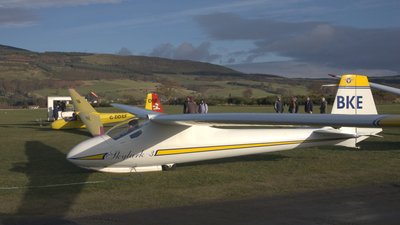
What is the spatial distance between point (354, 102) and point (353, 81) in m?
0.54

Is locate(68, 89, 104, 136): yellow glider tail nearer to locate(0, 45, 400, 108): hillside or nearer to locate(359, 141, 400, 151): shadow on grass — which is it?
locate(359, 141, 400, 151): shadow on grass

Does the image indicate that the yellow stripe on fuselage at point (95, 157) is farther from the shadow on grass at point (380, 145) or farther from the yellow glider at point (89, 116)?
the yellow glider at point (89, 116)

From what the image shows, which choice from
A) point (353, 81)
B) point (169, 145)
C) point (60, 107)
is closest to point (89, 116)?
point (169, 145)

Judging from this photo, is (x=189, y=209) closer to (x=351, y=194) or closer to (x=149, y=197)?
(x=149, y=197)

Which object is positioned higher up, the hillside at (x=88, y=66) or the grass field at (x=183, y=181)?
the hillside at (x=88, y=66)

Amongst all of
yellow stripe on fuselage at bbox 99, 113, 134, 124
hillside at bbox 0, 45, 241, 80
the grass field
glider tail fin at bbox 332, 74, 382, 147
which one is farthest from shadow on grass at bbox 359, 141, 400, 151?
hillside at bbox 0, 45, 241, 80

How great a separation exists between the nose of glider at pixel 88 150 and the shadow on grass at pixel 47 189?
422mm

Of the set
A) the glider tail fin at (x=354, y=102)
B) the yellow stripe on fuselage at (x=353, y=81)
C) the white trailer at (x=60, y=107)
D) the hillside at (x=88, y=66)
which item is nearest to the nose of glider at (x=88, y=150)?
the glider tail fin at (x=354, y=102)

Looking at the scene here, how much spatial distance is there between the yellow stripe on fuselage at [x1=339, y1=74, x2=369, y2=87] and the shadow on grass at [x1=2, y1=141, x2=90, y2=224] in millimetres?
6364

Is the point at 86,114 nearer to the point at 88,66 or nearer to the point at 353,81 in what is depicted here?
the point at 353,81

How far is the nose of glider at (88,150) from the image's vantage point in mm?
11094

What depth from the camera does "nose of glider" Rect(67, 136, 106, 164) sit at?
11.1 m

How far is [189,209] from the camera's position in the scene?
8.00 m

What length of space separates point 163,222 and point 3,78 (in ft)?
414
